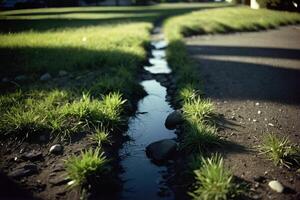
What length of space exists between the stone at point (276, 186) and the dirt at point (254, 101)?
0.19ft

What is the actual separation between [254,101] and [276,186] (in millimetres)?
3140

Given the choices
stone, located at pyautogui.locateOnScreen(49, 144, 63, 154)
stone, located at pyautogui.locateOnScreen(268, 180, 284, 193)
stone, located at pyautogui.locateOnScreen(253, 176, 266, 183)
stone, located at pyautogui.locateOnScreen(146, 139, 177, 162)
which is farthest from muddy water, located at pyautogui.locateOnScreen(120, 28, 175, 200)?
stone, located at pyautogui.locateOnScreen(268, 180, 284, 193)

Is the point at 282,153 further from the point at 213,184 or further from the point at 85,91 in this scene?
the point at 85,91

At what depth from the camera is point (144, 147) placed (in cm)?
541

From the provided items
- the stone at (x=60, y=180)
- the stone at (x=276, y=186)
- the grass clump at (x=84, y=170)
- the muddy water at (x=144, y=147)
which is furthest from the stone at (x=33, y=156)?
the stone at (x=276, y=186)

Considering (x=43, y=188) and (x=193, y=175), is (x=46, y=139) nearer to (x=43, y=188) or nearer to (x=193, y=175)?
(x=43, y=188)

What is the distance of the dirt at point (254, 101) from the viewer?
13.6 ft

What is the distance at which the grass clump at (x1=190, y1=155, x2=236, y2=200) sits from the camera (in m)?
3.54

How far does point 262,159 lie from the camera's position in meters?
4.46

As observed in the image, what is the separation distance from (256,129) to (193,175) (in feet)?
6.00

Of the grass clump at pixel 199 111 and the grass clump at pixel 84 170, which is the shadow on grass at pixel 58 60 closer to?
the grass clump at pixel 199 111

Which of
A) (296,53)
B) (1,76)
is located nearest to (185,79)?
(1,76)

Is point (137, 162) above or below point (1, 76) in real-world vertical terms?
below

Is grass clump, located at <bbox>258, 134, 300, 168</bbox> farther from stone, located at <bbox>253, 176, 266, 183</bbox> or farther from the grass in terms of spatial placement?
the grass
